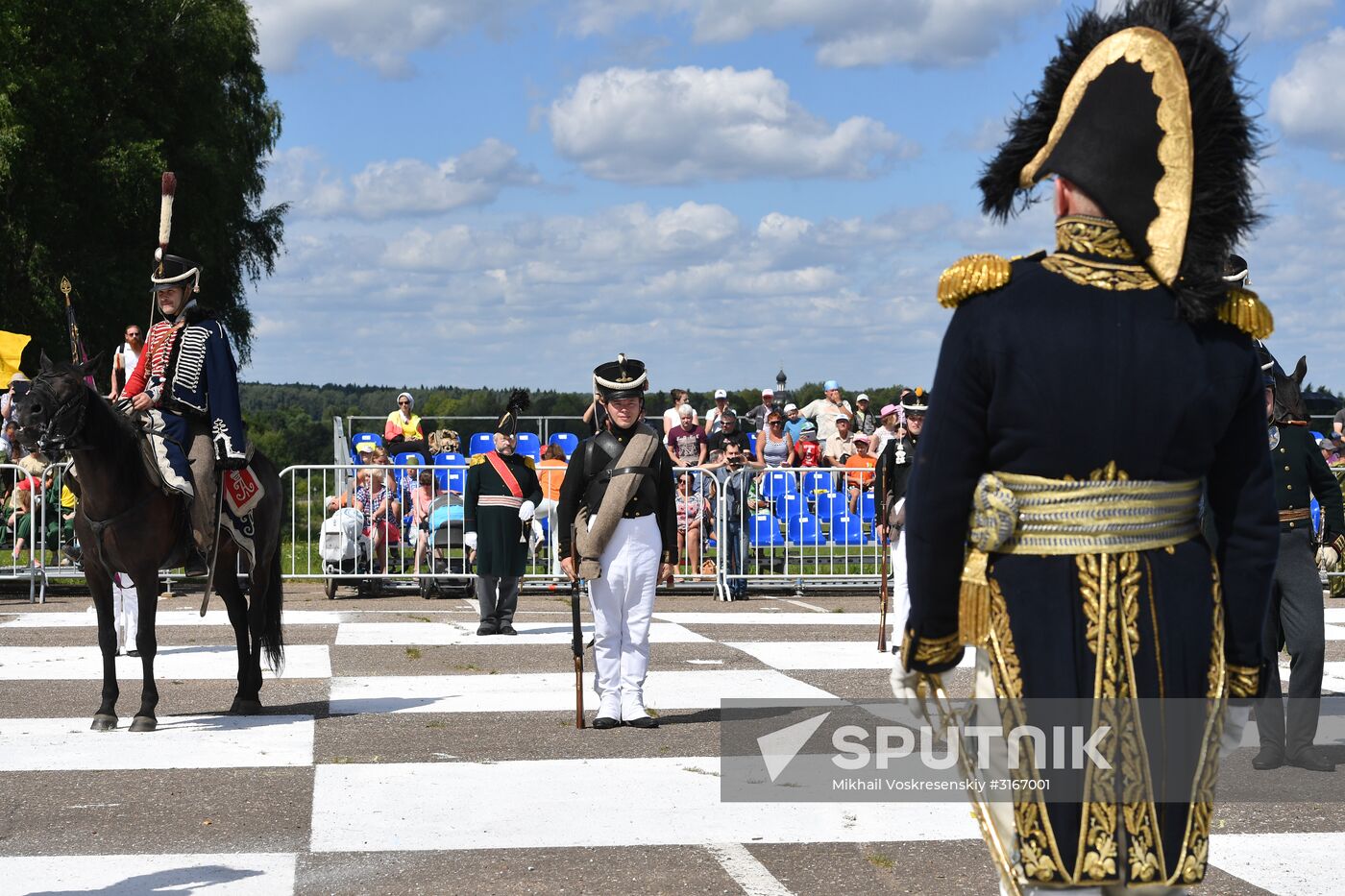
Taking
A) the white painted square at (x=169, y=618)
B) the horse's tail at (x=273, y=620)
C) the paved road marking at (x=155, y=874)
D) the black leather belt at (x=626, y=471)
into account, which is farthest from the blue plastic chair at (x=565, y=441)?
the paved road marking at (x=155, y=874)

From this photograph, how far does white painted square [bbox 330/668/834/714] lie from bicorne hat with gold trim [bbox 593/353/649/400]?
1958 millimetres

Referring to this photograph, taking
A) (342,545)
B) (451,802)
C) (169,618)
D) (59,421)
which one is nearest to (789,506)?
(342,545)

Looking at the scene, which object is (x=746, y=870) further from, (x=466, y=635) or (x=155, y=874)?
(x=466, y=635)

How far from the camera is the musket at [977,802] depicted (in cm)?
367

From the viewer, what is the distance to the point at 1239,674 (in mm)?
3766

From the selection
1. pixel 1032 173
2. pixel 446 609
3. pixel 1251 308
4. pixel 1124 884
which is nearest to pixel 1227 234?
pixel 1251 308

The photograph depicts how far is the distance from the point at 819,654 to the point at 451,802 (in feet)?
20.3

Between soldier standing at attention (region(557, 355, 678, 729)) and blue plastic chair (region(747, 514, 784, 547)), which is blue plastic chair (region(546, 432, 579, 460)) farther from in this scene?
soldier standing at attention (region(557, 355, 678, 729))

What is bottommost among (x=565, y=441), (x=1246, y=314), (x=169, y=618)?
(x=169, y=618)

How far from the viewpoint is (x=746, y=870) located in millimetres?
6176

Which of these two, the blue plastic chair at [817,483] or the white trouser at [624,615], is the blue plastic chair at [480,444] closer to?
the blue plastic chair at [817,483]

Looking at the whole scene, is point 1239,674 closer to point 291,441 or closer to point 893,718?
point 893,718

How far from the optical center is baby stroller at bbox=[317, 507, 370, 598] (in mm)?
18609

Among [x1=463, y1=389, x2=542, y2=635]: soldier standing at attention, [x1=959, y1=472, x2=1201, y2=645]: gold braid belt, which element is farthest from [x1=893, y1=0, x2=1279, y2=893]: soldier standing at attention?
[x1=463, y1=389, x2=542, y2=635]: soldier standing at attention
